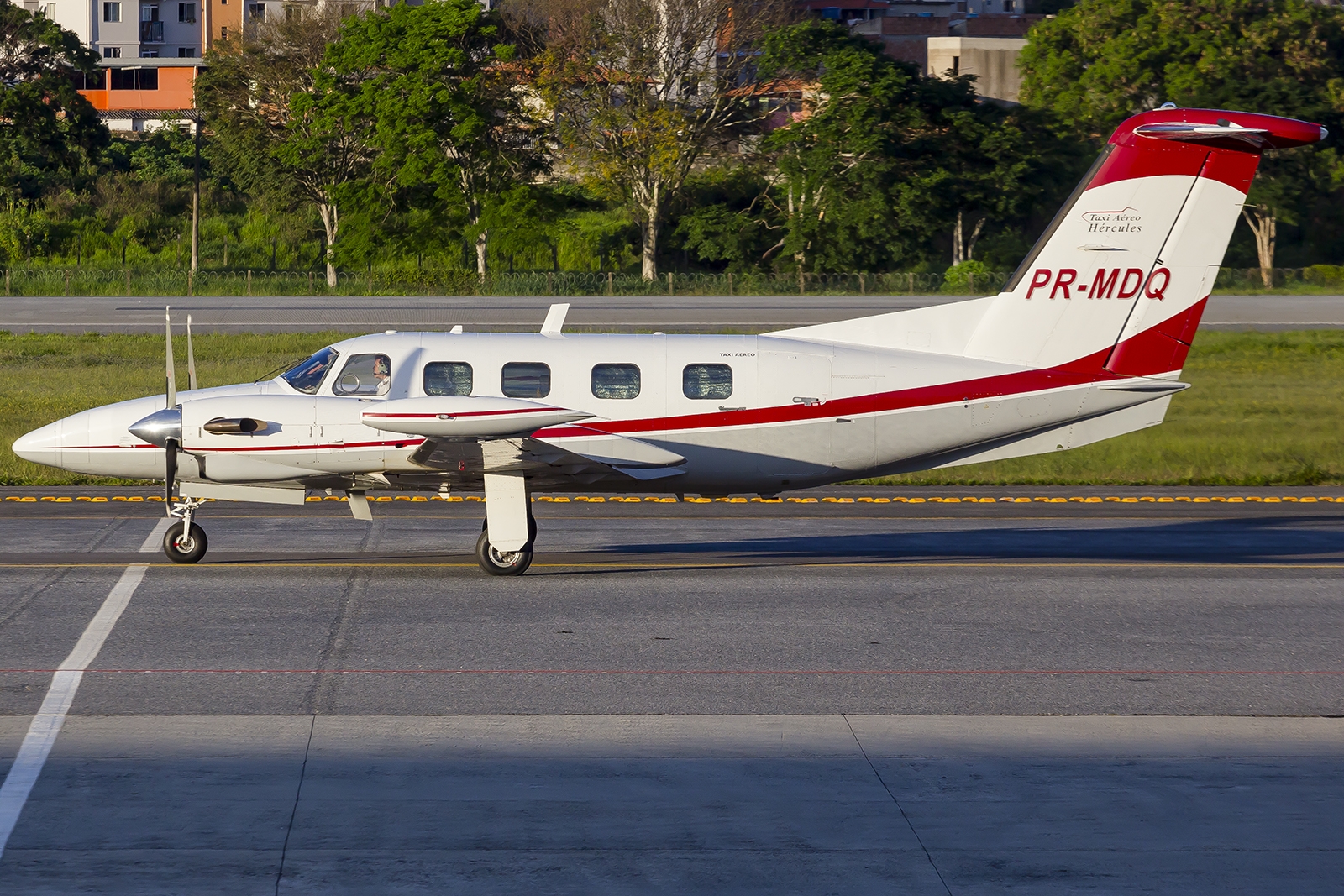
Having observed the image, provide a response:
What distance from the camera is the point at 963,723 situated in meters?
10.4

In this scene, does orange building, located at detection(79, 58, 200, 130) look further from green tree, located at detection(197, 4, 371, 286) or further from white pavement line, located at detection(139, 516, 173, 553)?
white pavement line, located at detection(139, 516, 173, 553)

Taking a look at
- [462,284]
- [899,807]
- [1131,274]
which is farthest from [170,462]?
[462,284]

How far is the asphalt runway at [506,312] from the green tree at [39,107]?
15455 millimetres

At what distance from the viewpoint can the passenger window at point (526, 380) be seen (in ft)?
49.8

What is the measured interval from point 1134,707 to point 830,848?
3.95 m

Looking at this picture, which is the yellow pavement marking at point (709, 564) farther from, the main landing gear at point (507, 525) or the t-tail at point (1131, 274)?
the t-tail at point (1131, 274)

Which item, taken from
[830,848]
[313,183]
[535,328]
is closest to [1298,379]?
[535,328]

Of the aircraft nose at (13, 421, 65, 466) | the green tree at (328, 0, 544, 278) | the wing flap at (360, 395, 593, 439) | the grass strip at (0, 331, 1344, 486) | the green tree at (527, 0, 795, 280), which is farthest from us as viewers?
the green tree at (527, 0, 795, 280)

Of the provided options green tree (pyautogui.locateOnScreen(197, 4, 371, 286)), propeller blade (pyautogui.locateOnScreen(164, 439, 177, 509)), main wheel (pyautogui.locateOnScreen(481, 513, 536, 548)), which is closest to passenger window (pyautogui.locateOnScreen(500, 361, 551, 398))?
main wheel (pyautogui.locateOnScreen(481, 513, 536, 548))

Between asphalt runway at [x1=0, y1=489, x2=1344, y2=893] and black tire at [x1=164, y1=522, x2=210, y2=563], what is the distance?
0.18m

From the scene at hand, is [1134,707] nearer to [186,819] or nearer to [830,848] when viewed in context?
[830,848]

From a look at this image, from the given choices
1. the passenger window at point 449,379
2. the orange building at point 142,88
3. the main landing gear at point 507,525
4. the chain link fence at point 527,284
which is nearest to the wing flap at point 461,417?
the passenger window at point 449,379

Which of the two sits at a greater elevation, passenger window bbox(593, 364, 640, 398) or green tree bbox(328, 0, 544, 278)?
green tree bbox(328, 0, 544, 278)

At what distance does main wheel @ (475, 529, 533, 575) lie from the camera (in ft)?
50.3
